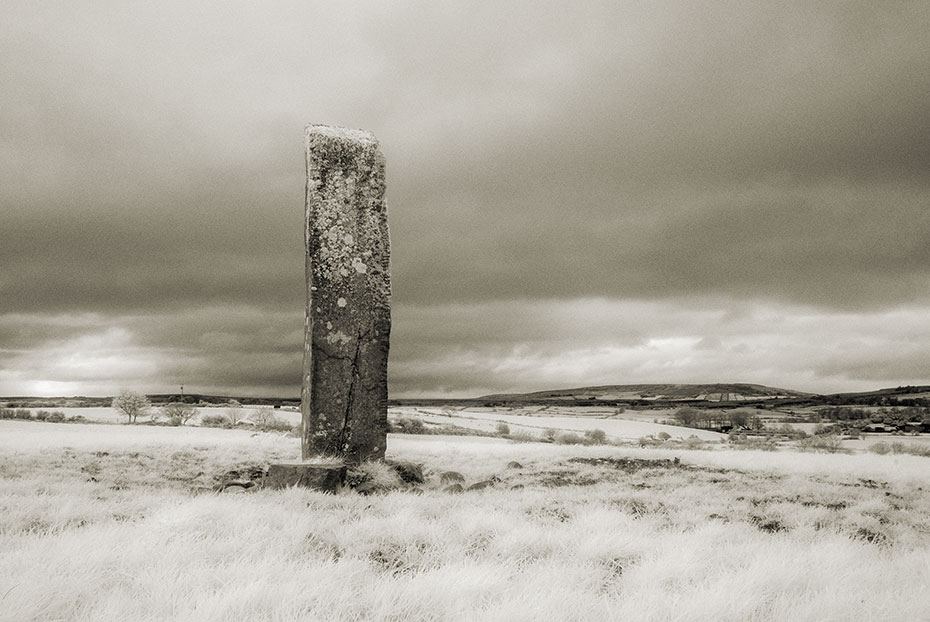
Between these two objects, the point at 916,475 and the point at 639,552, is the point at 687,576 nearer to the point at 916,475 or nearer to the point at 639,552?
the point at 639,552

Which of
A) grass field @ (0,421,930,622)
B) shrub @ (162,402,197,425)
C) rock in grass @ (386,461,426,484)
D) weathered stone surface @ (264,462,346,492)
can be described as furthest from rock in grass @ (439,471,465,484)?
shrub @ (162,402,197,425)

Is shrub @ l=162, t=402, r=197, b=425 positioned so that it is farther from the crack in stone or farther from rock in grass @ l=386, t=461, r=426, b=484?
rock in grass @ l=386, t=461, r=426, b=484

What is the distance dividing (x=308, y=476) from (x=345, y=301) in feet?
8.02

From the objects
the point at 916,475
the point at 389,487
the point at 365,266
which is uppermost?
the point at 365,266

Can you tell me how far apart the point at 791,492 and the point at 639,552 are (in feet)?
16.9

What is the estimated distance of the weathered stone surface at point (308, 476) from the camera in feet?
21.7

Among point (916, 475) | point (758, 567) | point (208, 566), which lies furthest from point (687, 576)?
point (916, 475)

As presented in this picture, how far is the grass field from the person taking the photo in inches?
109

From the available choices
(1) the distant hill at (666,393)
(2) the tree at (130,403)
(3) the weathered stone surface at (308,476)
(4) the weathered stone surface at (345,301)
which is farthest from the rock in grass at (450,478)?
(1) the distant hill at (666,393)

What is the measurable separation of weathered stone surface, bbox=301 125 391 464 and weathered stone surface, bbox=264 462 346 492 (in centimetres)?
117

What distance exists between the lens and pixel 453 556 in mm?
3809

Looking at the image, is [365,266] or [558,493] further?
[365,266]

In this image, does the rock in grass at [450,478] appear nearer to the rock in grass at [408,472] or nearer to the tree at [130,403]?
the rock in grass at [408,472]

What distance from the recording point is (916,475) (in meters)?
11.2
